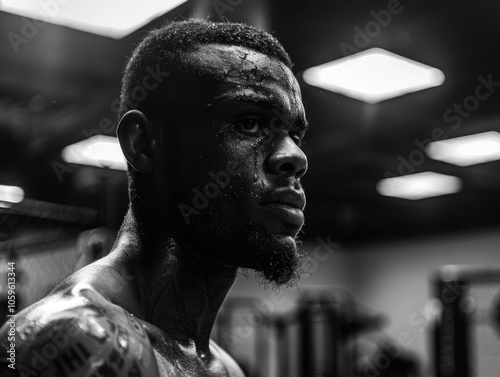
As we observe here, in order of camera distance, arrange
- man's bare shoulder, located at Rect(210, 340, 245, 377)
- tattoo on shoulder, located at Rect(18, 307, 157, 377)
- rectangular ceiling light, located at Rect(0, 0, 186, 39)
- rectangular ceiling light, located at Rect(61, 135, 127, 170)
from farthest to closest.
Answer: rectangular ceiling light, located at Rect(61, 135, 127, 170) < rectangular ceiling light, located at Rect(0, 0, 186, 39) < man's bare shoulder, located at Rect(210, 340, 245, 377) < tattoo on shoulder, located at Rect(18, 307, 157, 377)

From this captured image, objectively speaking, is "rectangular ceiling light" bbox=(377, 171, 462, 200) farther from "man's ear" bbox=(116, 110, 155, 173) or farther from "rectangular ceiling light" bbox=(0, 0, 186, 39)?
"man's ear" bbox=(116, 110, 155, 173)

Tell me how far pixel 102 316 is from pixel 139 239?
0.79 feet

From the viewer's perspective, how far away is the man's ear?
107 centimetres

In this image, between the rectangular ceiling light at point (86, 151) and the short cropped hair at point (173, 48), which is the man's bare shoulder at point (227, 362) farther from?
the rectangular ceiling light at point (86, 151)

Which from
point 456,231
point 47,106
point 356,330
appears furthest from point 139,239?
point 456,231

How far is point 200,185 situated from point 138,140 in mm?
137

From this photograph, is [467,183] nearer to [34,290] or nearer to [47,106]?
[47,106]

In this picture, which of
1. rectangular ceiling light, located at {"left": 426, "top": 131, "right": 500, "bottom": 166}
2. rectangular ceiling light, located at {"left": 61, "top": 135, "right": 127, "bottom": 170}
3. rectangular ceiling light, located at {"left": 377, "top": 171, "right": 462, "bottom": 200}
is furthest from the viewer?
rectangular ceiling light, located at {"left": 377, "top": 171, "right": 462, "bottom": 200}

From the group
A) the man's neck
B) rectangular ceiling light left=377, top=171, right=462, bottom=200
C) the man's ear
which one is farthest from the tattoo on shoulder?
rectangular ceiling light left=377, top=171, right=462, bottom=200

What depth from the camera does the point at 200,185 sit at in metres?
1.02

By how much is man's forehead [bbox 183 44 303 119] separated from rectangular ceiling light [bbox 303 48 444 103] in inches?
91.1

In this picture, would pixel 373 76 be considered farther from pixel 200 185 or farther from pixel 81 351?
pixel 81 351

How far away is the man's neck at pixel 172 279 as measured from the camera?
105 centimetres

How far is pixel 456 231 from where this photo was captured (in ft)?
30.4
